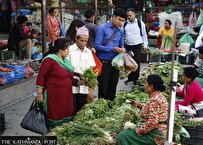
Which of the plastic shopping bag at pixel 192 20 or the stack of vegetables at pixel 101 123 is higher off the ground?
the plastic shopping bag at pixel 192 20

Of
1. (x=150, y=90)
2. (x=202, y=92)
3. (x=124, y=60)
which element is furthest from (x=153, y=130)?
(x=124, y=60)

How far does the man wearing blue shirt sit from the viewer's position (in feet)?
22.9

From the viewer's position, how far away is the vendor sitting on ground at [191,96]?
6195 mm

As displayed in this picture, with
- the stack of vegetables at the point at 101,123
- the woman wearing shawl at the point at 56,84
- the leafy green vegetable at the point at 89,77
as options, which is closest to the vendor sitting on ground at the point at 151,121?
the stack of vegetables at the point at 101,123

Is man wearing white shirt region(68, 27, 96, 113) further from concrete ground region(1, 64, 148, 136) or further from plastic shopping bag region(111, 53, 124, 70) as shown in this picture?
concrete ground region(1, 64, 148, 136)

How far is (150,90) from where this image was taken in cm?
481

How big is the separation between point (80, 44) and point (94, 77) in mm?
531

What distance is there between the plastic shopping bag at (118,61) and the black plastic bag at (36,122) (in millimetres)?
1981

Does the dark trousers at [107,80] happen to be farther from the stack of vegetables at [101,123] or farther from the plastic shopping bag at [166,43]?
the plastic shopping bag at [166,43]

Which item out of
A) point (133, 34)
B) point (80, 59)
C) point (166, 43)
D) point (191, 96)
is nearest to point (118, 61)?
point (80, 59)

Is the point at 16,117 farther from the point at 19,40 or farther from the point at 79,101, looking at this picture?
the point at 19,40

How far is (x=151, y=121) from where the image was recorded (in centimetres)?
461

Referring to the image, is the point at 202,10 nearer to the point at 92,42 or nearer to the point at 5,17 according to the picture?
the point at 5,17

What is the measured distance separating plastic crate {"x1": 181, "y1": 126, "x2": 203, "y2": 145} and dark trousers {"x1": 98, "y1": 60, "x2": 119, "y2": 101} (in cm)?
211
